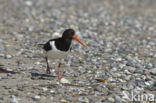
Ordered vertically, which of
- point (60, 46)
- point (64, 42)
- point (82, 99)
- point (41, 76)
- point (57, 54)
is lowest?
point (82, 99)

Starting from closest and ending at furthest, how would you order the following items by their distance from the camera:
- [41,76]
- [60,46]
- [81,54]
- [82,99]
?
[82,99] → [60,46] → [41,76] → [81,54]

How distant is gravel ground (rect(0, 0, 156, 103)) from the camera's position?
8547 mm

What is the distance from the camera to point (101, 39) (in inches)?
626

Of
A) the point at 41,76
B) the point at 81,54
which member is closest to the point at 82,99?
the point at 41,76

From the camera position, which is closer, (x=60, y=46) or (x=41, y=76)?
(x=60, y=46)

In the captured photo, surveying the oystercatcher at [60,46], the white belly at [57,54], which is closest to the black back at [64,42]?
the oystercatcher at [60,46]

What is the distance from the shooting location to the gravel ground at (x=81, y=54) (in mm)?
8547

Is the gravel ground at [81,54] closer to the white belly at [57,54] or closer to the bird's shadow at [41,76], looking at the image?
the bird's shadow at [41,76]

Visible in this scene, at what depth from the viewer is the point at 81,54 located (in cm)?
1302

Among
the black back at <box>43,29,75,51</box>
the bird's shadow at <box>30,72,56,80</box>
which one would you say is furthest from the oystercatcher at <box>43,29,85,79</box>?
the bird's shadow at <box>30,72,56,80</box>

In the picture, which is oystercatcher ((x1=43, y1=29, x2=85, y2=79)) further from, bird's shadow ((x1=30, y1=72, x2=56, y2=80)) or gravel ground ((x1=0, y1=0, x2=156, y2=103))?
gravel ground ((x1=0, y1=0, x2=156, y2=103))

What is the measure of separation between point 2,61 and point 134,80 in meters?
5.00

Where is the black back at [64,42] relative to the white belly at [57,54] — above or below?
above

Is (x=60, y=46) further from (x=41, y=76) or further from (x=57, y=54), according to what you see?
(x=41, y=76)
